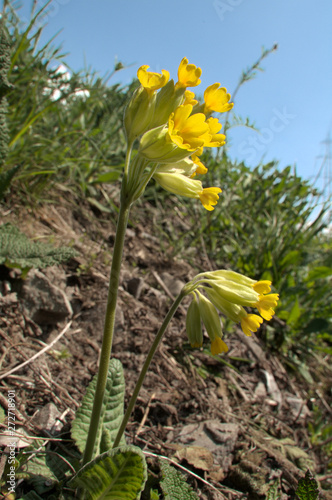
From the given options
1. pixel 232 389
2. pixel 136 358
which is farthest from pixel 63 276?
pixel 232 389

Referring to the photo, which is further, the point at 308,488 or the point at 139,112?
the point at 308,488

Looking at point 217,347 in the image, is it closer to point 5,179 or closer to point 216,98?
point 216,98

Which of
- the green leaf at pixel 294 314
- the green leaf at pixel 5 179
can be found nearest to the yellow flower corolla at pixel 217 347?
the green leaf at pixel 5 179

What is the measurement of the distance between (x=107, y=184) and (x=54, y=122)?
0.74 meters

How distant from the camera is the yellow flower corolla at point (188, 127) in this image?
51.6 inches

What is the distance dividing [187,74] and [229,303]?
3.04 feet

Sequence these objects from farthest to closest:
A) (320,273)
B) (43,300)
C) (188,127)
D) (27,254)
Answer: (320,273) < (43,300) < (27,254) < (188,127)

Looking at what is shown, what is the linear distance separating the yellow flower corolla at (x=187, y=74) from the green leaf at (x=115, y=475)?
1.30m

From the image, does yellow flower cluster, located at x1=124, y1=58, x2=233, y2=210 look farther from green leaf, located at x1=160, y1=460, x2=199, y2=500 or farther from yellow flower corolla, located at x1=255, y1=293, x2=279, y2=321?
green leaf, located at x1=160, y1=460, x2=199, y2=500

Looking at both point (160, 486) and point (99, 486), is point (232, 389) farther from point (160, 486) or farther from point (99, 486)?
point (99, 486)

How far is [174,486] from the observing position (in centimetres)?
160

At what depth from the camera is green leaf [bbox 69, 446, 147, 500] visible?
4.30 ft

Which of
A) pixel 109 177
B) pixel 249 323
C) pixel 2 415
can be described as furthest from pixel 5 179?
pixel 249 323

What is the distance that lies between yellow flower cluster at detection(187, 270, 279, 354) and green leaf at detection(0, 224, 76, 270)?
0.80 meters
